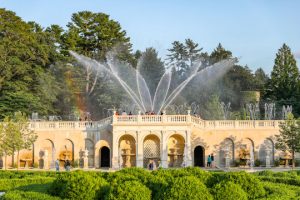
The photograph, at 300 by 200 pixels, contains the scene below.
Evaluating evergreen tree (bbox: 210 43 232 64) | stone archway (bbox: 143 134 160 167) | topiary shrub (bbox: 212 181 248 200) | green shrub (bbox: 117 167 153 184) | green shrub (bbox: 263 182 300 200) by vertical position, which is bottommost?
green shrub (bbox: 263 182 300 200)

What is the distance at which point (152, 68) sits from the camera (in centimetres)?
7750

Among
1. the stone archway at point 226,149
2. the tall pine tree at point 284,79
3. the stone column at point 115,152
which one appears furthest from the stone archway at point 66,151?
the tall pine tree at point 284,79

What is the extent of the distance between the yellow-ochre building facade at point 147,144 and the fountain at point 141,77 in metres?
7.60

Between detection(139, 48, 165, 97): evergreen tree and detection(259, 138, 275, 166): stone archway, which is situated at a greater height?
detection(139, 48, 165, 97): evergreen tree

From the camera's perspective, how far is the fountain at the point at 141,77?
5984 cm

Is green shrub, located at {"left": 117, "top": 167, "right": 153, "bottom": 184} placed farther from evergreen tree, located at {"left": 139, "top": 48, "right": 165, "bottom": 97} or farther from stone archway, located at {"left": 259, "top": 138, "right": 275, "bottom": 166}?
evergreen tree, located at {"left": 139, "top": 48, "right": 165, "bottom": 97}

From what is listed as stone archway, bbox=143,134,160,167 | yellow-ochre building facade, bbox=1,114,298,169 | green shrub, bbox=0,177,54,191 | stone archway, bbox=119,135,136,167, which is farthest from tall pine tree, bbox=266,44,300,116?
green shrub, bbox=0,177,54,191

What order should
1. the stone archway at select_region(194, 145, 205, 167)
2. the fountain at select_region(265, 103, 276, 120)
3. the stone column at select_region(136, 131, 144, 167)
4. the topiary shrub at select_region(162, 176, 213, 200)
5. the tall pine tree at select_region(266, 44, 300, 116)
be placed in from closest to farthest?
1. the topiary shrub at select_region(162, 176, 213, 200)
2. the stone column at select_region(136, 131, 144, 167)
3. the stone archway at select_region(194, 145, 205, 167)
4. the fountain at select_region(265, 103, 276, 120)
5. the tall pine tree at select_region(266, 44, 300, 116)

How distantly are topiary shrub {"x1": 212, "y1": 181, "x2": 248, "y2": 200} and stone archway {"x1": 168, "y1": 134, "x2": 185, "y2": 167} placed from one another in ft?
104

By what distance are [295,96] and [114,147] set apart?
3238 centimetres

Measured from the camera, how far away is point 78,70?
68500 mm

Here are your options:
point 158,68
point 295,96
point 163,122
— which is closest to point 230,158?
point 163,122

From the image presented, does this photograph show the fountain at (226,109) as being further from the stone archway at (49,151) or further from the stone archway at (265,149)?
the stone archway at (49,151)

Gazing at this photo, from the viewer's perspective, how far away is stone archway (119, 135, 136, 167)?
49.3m
